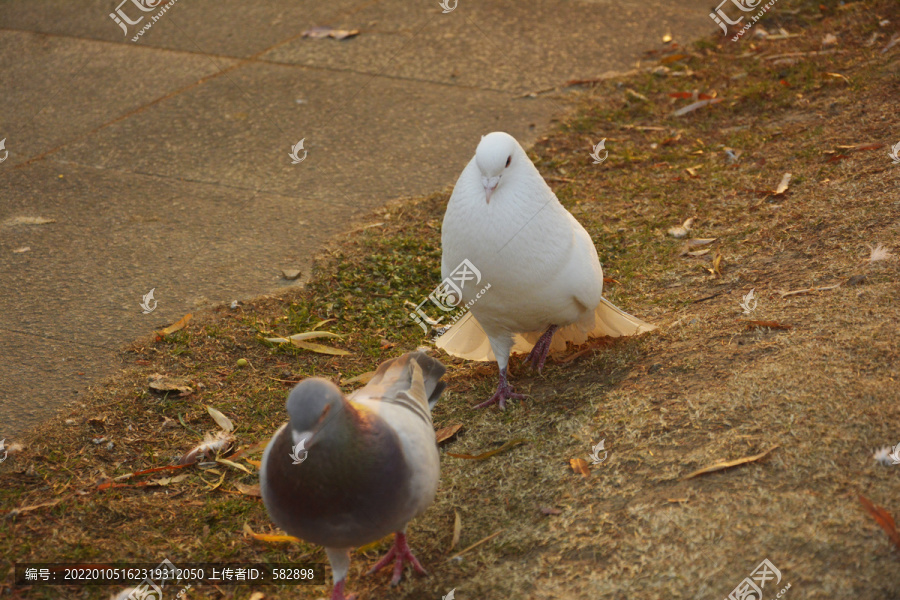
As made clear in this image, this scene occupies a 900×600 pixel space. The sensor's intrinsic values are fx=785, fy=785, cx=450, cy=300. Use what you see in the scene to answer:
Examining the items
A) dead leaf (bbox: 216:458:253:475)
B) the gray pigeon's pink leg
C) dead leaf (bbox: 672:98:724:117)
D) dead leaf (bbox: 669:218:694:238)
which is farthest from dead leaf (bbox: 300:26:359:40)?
dead leaf (bbox: 216:458:253:475)

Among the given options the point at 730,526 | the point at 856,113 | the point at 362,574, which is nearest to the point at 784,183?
the point at 856,113

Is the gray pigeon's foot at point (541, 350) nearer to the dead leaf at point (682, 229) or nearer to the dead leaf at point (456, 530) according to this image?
the dead leaf at point (456, 530)

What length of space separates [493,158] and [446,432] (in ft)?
4.03

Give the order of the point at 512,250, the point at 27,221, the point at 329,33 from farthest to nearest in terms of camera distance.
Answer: the point at 329,33 → the point at 27,221 → the point at 512,250

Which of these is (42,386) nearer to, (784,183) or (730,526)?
(730,526)

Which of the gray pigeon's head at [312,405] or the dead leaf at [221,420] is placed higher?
the gray pigeon's head at [312,405]

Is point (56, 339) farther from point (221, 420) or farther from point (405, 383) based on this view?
point (405, 383)

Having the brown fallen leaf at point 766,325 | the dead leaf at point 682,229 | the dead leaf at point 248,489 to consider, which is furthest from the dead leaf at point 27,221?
the brown fallen leaf at point 766,325

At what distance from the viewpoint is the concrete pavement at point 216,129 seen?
432 cm

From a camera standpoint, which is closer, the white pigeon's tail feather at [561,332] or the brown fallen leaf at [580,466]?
the brown fallen leaf at [580,466]

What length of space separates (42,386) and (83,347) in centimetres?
33

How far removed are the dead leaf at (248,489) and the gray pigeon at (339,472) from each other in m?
0.76

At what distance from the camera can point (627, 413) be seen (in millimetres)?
3178

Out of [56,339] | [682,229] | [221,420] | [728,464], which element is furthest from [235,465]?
[682,229]
